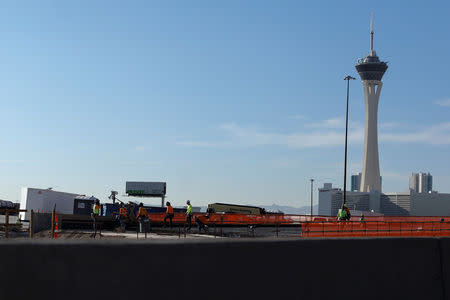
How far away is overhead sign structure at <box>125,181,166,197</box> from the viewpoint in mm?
101750

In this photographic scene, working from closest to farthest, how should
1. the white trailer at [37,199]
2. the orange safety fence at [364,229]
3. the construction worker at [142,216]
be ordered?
the construction worker at [142,216] < the orange safety fence at [364,229] < the white trailer at [37,199]

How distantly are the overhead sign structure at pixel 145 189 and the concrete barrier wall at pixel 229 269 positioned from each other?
9406 centimetres

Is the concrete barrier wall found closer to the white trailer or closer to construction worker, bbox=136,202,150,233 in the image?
construction worker, bbox=136,202,150,233

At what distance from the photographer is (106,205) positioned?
228 feet

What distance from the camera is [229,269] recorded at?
18.1 feet

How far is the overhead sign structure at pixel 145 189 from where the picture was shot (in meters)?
102

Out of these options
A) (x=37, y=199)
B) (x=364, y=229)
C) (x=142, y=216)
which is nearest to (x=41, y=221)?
(x=142, y=216)

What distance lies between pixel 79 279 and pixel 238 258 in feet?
5.02

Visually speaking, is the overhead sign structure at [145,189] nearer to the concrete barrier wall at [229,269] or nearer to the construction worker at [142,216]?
the construction worker at [142,216]

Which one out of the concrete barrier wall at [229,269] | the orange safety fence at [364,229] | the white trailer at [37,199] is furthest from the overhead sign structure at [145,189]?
the concrete barrier wall at [229,269]

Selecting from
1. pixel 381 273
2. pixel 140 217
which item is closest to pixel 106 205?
pixel 140 217

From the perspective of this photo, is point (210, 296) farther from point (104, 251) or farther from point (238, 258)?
point (104, 251)

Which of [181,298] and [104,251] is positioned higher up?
[104,251]

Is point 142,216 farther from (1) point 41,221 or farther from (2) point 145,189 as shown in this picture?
(2) point 145,189
